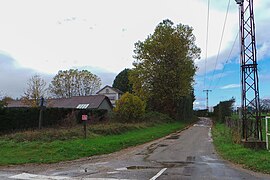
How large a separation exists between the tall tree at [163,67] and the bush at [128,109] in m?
12.4

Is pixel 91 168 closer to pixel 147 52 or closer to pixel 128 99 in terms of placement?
pixel 128 99

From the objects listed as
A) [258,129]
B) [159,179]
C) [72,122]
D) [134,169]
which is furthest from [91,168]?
[72,122]

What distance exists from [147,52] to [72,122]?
23.9 m

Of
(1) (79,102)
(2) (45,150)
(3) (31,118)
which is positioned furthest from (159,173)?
(1) (79,102)

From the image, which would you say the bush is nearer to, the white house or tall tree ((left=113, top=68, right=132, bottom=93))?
the white house

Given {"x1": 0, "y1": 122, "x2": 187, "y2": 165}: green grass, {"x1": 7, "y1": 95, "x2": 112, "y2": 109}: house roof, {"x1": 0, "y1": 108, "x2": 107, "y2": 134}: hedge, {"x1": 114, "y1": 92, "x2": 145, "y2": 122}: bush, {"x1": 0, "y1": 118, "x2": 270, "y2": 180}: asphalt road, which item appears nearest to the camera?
{"x1": 0, "y1": 118, "x2": 270, "y2": 180}: asphalt road

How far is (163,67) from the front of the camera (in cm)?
4803

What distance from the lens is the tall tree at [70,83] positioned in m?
78.2

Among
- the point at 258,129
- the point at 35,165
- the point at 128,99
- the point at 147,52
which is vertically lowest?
the point at 35,165

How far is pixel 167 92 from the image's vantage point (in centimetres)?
4828

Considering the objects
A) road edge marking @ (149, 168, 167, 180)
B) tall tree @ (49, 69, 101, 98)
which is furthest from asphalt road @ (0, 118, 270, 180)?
tall tree @ (49, 69, 101, 98)

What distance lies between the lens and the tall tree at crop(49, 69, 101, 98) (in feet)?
257

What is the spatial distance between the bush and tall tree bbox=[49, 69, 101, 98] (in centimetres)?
4517

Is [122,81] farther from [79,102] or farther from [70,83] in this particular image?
[79,102]
